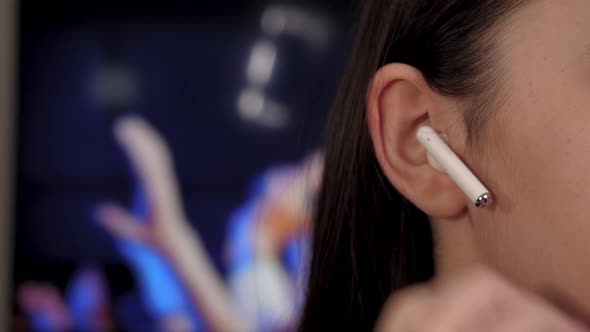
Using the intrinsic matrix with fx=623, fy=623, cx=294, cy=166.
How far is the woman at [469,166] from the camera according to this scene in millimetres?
453

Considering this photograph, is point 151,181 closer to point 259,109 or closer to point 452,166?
point 259,109

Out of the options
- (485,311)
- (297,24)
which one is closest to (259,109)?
(297,24)

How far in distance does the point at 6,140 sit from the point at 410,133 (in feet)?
4.11

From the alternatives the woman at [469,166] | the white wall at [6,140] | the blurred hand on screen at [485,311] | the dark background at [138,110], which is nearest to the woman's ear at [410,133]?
the woman at [469,166]

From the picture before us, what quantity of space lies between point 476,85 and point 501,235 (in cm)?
13

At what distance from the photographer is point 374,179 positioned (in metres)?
0.68

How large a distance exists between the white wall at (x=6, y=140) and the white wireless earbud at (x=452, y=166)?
126 centimetres

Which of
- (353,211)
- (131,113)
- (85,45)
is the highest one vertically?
(353,211)

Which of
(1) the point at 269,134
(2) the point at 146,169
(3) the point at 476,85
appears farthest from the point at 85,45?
(3) the point at 476,85

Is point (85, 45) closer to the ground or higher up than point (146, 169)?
higher up

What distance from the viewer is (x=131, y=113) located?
1.57 meters

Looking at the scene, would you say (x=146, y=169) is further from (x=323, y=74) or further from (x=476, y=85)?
(x=476, y=85)

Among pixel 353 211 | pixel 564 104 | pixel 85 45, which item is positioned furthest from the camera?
pixel 85 45

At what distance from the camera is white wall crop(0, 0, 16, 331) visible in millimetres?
1512
